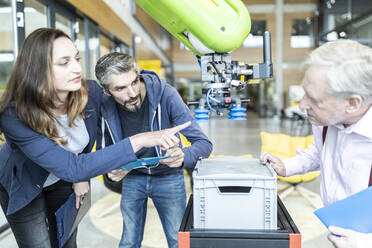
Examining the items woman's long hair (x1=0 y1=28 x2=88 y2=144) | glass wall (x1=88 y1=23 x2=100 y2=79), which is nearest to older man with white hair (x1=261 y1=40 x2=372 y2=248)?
woman's long hair (x1=0 y1=28 x2=88 y2=144)

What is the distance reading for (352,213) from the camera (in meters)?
0.97

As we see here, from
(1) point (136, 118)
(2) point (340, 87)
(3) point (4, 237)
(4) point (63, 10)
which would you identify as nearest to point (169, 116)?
(1) point (136, 118)

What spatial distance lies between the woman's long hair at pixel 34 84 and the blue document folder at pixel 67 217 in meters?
0.37

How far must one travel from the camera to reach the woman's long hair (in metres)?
1.21

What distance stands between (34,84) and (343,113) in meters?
1.10

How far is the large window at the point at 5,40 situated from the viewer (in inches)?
123

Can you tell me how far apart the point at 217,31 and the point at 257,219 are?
2.16 ft

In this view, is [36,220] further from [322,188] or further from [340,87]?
[340,87]

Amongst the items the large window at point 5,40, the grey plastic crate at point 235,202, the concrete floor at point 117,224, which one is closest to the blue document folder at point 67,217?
the grey plastic crate at point 235,202

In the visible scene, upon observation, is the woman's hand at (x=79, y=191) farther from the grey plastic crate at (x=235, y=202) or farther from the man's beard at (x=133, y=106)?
the grey plastic crate at (x=235, y=202)

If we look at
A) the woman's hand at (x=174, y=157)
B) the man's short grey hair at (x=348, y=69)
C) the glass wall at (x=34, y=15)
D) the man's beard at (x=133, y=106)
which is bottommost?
the woman's hand at (x=174, y=157)

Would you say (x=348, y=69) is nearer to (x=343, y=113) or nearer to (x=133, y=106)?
(x=343, y=113)

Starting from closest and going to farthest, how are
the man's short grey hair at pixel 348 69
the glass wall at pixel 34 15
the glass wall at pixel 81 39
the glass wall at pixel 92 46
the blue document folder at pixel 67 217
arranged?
1. the man's short grey hair at pixel 348 69
2. the blue document folder at pixel 67 217
3. the glass wall at pixel 34 15
4. the glass wall at pixel 81 39
5. the glass wall at pixel 92 46

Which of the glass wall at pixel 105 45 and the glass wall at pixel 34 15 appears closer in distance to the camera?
the glass wall at pixel 34 15
